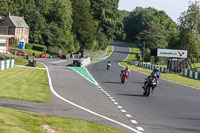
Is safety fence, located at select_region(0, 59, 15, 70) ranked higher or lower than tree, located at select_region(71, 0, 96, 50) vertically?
lower

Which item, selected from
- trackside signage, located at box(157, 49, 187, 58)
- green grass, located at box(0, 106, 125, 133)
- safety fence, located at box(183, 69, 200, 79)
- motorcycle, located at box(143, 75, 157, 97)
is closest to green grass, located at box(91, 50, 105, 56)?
trackside signage, located at box(157, 49, 187, 58)

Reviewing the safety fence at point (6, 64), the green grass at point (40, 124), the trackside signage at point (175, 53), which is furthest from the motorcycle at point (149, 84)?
the trackside signage at point (175, 53)

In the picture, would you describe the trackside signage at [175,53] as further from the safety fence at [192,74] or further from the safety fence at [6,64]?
the safety fence at [6,64]

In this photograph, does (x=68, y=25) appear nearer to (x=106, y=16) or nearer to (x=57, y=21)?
(x=57, y=21)

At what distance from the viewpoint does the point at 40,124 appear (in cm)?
973

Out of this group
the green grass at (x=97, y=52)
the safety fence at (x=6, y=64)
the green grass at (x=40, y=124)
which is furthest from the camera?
the green grass at (x=97, y=52)

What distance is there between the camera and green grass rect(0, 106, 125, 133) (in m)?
8.89

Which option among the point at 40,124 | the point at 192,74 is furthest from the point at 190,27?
the point at 40,124

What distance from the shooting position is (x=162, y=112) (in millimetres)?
14688

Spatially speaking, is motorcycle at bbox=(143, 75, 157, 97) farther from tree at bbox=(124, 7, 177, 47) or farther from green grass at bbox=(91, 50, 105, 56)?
tree at bbox=(124, 7, 177, 47)

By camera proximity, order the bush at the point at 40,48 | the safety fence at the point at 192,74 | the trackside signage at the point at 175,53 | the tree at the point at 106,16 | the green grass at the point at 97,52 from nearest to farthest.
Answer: the safety fence at the point at 192,74 < the trackside signage at the point at 175,53 < the bush at the point at 40,48 < the green grass at the point at 97,52 < the tree at the point at 106,16

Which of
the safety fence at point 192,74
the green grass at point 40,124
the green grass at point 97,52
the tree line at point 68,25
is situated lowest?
the safety fence at point 192,74

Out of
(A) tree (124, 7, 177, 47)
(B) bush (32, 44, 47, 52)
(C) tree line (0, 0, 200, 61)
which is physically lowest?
(B) bush (32, 44, 47, 52)

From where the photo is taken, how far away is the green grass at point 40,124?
889 cm
